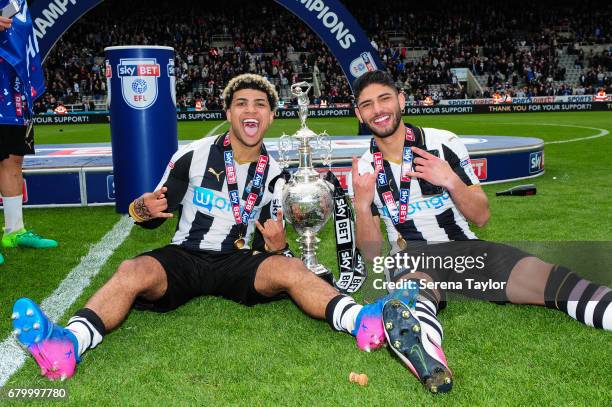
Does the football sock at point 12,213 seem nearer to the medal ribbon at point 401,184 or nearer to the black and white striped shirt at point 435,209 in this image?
the black and white striped shirt at point 435,209

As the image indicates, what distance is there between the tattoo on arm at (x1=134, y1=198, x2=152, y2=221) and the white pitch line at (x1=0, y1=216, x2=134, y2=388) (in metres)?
0.72

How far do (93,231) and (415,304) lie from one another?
3475mm

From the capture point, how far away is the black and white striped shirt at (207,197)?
10.9 ft

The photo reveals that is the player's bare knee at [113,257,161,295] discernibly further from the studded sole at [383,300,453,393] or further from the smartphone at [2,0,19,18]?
the smartphone at [2,0,19,18]

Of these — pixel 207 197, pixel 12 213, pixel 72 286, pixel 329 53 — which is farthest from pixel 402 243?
pixel 329 53

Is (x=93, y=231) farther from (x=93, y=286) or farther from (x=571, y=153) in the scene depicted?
(x=571, y=153)

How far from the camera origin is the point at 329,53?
1280 inches

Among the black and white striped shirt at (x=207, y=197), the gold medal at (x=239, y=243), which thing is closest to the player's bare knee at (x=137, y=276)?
the black and white striped shirt at (x=207, y=197)

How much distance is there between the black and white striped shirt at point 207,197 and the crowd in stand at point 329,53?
2339 cm

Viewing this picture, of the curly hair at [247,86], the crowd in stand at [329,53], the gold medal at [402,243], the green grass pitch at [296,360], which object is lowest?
the green grass pitch at [296,360]

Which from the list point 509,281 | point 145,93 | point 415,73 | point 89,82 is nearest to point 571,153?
point 145,93

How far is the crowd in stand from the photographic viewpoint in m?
29.5

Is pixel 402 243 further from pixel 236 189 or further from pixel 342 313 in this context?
pixel 236 189

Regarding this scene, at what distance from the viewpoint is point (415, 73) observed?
101 feet
